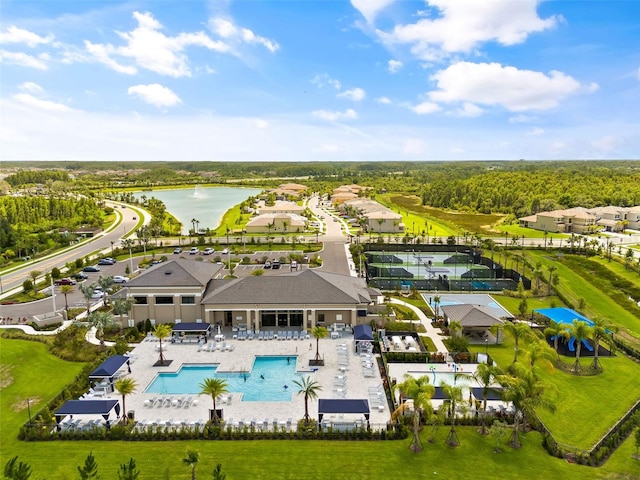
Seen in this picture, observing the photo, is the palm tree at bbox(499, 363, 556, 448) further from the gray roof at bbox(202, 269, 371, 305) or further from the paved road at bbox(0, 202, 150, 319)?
the paved road at bbox(0, 202, 150, 319)

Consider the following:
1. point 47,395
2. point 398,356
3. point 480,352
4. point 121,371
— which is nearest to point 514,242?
point 480,352

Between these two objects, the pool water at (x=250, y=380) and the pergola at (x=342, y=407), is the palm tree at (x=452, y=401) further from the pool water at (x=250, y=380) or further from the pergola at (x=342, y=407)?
the pool water at (x=250, y=380)

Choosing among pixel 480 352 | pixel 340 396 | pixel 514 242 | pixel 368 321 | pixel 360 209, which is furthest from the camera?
pixel 360 209

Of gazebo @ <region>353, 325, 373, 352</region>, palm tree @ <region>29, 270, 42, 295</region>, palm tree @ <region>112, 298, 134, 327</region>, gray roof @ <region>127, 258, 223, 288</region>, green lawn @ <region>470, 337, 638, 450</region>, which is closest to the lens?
green lawn @ <region>470, 337, 638, 450</region>

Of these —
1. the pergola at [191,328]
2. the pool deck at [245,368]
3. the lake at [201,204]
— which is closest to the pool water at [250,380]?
the pool deck at [245,368]

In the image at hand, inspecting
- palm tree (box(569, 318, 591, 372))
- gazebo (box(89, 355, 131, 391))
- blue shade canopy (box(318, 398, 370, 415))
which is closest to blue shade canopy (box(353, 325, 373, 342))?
blue shade canopy (box(318, 398, 370, 415))

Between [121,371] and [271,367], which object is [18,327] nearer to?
[121,371]
